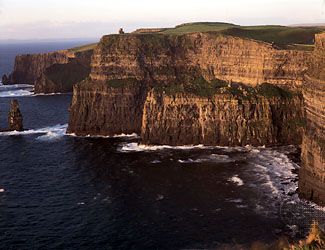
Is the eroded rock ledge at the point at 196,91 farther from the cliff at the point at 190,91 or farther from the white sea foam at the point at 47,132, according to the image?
the white sea foam at the point at 47,132

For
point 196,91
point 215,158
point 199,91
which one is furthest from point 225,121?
point 215,158

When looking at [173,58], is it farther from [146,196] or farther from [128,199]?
[128,199]

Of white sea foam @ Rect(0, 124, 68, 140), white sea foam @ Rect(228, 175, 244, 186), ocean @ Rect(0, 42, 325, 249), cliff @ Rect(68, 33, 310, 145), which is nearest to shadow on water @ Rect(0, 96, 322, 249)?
ocean @ Rect(0, 42, 325, 249)

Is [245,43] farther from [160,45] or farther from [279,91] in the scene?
[160,45]

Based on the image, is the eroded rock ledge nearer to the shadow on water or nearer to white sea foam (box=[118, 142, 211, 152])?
white sea foam (box=[118, 142, 211, 152])

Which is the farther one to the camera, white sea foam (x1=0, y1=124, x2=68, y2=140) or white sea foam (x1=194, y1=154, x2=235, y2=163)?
white sea foam (x1=0, y1=124, x2=68, y2=140)

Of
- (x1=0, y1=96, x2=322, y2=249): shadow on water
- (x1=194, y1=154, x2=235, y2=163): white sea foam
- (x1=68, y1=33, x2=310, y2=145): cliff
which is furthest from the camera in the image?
(x1=68, y1=33, x2=310, y2=145): cliff
